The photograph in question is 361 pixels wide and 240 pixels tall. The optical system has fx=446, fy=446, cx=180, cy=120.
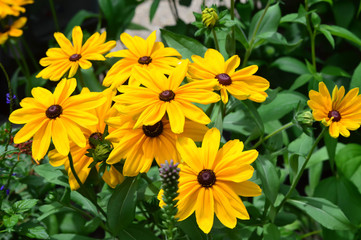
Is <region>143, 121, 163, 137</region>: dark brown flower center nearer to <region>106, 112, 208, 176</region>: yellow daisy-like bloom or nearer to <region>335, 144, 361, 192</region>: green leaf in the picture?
<region>106, 112, 208, 176</region>: yellow daisy-like bloom

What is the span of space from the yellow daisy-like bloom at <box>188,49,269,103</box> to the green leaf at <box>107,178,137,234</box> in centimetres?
22

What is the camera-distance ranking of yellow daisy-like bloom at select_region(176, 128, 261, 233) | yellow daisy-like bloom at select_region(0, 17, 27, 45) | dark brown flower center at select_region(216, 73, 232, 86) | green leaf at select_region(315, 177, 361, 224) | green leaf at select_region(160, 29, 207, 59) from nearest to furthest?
yellow daisy-like bloom at select_region(176, 128, 261, 233) < dark brown flower center at select_region(216, 73, 232, 86) < green leaf at select_region(160, 29, 207, 59) < green leaf at select_region(315, 177, 361, 224) < yellow daisy-like bloom at select_region(0, 17, 27, 45)

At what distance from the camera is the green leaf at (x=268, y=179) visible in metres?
0.81

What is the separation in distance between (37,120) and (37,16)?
4.39 feet

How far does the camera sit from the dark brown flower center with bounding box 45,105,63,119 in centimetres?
65

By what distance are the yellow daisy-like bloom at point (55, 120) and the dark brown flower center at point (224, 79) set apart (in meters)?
0.19

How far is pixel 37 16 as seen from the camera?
6.09ft

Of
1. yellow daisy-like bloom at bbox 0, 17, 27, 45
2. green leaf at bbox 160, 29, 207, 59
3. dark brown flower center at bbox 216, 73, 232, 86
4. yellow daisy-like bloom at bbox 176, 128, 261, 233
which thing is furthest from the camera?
yellow daisy-like bloom at bbox 0, 17, 27, 45

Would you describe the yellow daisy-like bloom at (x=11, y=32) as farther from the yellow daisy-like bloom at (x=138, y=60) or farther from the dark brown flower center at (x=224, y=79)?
the dark brown flower center at (x=224, y=79)

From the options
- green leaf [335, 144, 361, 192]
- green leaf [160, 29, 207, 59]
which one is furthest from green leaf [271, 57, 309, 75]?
green leaf [160, 29, 207, 59]

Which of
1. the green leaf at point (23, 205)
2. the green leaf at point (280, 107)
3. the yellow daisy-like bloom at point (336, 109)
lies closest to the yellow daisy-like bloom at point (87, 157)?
the green leaf at point (23, 205)

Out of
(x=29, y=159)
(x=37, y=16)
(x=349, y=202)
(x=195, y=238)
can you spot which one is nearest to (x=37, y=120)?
(x=195, y=238)

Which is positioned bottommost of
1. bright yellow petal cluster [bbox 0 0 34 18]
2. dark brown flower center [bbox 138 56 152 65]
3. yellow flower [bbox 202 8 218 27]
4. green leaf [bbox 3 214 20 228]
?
green leaf [bbox 3 214 20 228]

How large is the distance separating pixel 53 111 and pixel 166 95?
167 millimetres
